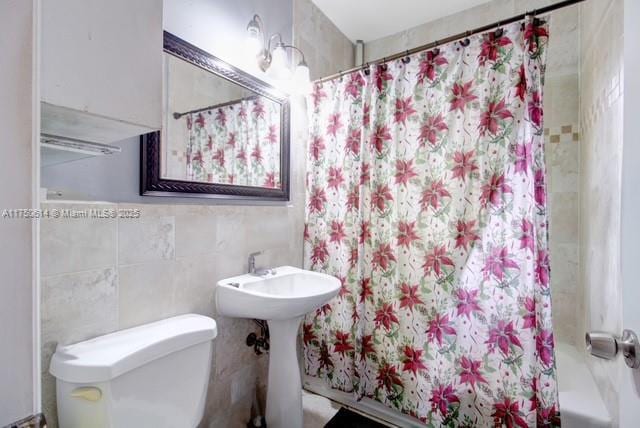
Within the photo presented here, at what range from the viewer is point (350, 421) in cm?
150

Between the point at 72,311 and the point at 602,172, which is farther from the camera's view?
the point at 602,172

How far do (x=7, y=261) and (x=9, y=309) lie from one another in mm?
63

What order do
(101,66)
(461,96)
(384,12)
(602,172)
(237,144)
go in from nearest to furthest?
(101,66), (602,172), (461,96), (237,144), (384,12)

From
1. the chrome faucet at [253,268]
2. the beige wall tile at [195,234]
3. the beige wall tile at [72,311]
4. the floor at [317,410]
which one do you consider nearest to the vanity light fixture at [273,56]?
the beige wall tile at [195,234]

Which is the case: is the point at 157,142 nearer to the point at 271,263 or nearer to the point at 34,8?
the point at 34,8

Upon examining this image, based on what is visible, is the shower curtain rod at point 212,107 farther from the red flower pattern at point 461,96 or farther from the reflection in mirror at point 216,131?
the red flower pattern at point 461,96

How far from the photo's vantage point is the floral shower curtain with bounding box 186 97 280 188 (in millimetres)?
1226

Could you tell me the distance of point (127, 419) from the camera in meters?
0.78

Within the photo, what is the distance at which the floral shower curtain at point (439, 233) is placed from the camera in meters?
1.14

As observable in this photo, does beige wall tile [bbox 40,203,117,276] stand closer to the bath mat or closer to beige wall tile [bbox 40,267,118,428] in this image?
beige wall tile [bbox 40,267,118,428]

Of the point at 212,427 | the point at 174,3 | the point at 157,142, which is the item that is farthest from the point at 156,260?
the point at 174,3

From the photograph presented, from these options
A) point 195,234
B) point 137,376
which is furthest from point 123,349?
point 195,234

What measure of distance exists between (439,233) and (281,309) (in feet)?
2.61

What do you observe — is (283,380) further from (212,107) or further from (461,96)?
(461,96)
